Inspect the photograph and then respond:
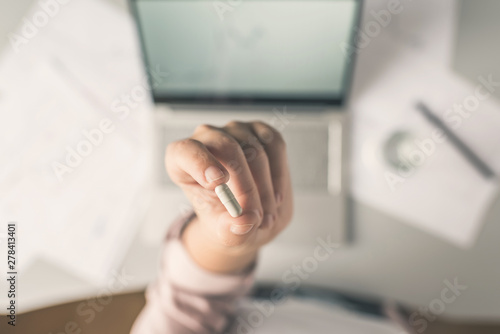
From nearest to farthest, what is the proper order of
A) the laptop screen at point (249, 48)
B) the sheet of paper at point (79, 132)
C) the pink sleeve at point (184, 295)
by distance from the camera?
1. the pink sleeve at point (184, 295)
2. the laptop screen at point (249, 48)
3. the sheet of paper at point (79, 132)

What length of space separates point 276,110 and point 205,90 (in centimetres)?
11

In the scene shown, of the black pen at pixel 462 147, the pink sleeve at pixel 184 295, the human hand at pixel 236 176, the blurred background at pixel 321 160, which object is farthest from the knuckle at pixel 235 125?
the black pen at pixel 462 147

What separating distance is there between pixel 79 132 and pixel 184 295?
357 millimetres

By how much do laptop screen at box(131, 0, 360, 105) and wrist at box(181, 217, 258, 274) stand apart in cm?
26

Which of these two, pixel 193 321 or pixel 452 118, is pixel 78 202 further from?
pixel 452 118

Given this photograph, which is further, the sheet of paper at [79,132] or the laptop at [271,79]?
the sheet of paper at [79,132]

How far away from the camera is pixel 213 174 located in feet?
0.76

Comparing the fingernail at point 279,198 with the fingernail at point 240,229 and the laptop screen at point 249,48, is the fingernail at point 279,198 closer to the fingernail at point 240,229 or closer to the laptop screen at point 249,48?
the fingernail at point 240,229

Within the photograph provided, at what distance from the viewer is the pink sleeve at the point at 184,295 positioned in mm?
371

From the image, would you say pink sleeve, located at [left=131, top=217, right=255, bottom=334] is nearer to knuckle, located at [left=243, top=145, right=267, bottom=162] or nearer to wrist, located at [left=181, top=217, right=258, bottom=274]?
wrist, located at [left=181, top=217, right=258, bottom=274]

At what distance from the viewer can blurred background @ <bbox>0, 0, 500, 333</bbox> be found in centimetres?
57

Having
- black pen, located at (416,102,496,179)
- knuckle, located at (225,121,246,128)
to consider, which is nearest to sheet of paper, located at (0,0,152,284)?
knuckle, located at (225,121,246,128)

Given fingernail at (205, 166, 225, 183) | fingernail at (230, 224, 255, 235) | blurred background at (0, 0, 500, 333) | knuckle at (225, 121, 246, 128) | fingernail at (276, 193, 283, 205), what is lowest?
blurred background at (0, 0, 500, 333)

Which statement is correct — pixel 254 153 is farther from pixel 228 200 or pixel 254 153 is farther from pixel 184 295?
pixel 184 295
